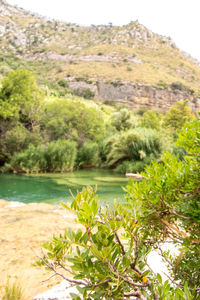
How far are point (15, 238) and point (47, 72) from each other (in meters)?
58.3

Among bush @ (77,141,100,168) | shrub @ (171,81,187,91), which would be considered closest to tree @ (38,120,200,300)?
bush @ (77,141,100,168)

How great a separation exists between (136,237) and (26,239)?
2.98 metres

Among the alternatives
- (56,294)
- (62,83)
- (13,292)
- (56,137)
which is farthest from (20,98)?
(62,83)

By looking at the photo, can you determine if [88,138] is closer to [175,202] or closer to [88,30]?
[175,202]

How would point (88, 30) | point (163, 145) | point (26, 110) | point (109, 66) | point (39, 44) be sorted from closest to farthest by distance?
point (163, 145) < point (26, 110) < point (109, 66) < point (39, 44) < point (88, 30)

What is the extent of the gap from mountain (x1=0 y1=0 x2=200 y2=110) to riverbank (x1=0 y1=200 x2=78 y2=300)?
1457 inches

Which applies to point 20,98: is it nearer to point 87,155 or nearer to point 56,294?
point 87,155

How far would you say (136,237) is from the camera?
0.76 meters

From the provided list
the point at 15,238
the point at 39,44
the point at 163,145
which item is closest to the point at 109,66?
the point at 39,44

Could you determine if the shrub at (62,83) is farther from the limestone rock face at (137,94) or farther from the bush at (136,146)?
the bush at (136,146)

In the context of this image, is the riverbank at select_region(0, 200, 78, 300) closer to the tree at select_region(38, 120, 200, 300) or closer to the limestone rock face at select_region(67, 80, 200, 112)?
the tree at select_region(38, 120, 200, 300)

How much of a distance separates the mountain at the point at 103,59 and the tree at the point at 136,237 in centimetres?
4056

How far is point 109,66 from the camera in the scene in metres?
58.6

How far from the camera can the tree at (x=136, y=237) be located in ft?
2.08
